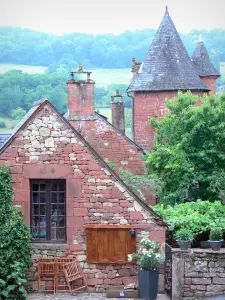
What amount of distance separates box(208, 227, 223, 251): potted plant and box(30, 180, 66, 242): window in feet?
12.4

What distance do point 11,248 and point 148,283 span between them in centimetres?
343

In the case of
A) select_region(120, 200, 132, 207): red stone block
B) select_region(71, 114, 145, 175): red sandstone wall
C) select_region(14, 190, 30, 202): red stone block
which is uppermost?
select_region(71, 114, 145, 175): red sandstone wall

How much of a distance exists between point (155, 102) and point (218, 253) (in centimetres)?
1974

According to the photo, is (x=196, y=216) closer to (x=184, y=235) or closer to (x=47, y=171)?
(x=184, y=235)

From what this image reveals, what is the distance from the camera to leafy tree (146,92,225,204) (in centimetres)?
2438

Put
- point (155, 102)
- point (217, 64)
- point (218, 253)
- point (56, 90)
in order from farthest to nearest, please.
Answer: point (217, 64) < point (56, 90) < point (155, 102) < point (218, 253)

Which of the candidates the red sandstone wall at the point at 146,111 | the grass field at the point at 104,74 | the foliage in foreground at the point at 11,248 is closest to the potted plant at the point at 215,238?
the foliage in foreground at the point at 11,248

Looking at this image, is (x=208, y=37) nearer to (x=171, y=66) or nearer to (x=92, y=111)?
(x=171, y=66)

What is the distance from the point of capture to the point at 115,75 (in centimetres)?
8388

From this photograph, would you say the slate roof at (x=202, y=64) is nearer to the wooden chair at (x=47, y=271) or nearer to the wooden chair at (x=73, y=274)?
the wooden chair at (x=73, y=274)

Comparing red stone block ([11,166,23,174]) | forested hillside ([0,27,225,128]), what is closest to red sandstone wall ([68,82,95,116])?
red stone block ([11,166,23,174])

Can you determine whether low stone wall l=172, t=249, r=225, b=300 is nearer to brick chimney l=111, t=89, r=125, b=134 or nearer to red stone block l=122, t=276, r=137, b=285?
red stone block l=122, t=276, r=137, b=285

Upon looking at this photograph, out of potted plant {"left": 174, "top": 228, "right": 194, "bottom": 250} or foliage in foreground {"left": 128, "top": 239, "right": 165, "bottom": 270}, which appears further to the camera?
potted plant {"left": 174, "top": 228, "right": 194, "bottom": 250}

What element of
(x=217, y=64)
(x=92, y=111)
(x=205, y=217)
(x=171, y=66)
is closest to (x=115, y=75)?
(x=217, y=64)
